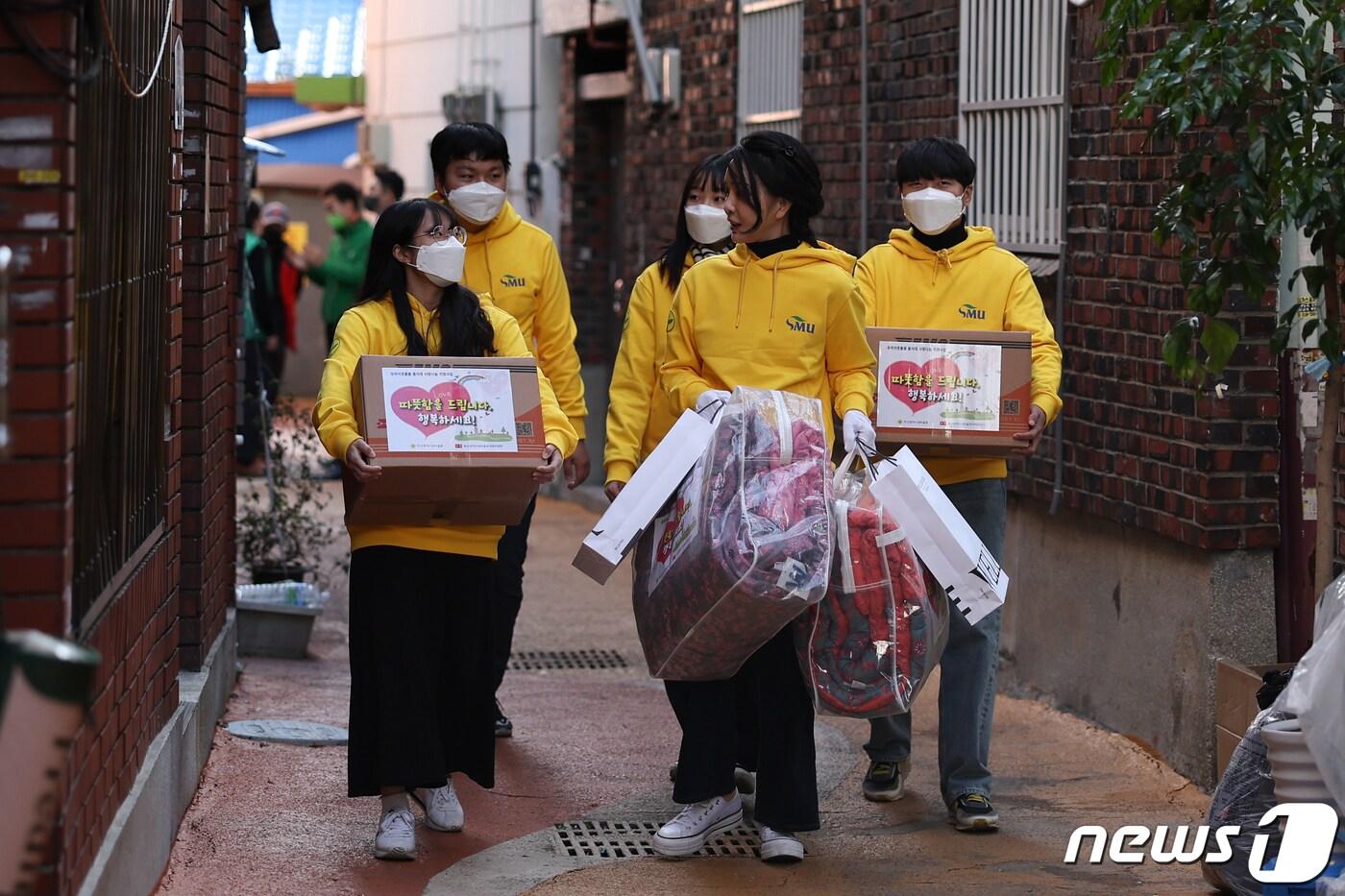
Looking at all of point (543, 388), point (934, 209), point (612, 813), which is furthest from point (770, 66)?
Result: point (612, 813)

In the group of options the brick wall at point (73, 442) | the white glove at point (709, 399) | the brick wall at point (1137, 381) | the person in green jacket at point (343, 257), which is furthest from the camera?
the person in green jacket at point (343, 257)

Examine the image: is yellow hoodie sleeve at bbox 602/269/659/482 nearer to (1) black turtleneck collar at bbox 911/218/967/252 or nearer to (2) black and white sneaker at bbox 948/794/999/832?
(1) black turtleneck collar at bbox 911/218/967/252

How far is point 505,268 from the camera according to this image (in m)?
6.43

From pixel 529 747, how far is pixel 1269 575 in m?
2.53

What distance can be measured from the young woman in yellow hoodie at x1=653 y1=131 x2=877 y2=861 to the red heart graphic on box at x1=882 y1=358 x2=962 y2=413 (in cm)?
22

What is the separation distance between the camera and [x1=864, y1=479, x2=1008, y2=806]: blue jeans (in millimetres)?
5719

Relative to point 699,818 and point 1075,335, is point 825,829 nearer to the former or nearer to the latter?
point 699,818

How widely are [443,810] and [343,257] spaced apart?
8.69 m

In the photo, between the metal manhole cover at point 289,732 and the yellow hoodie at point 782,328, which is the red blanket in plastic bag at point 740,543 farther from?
the metal manhole cover at point 289,732

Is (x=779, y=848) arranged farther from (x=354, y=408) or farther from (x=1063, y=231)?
(x=1063, y=231)

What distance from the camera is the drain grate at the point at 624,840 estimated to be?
545cm

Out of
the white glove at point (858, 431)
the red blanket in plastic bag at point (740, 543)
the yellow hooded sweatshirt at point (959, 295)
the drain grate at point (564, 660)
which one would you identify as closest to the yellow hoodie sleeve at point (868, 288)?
the yellow hooded sweatshirt at point (959, 295)

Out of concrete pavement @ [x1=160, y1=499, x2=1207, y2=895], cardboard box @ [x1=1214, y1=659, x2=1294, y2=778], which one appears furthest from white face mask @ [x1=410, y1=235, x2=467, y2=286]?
cardboard box @ [x1=1214, y1=659, x2=1294, y2=778]

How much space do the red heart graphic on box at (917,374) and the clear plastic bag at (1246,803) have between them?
1.32 metres
